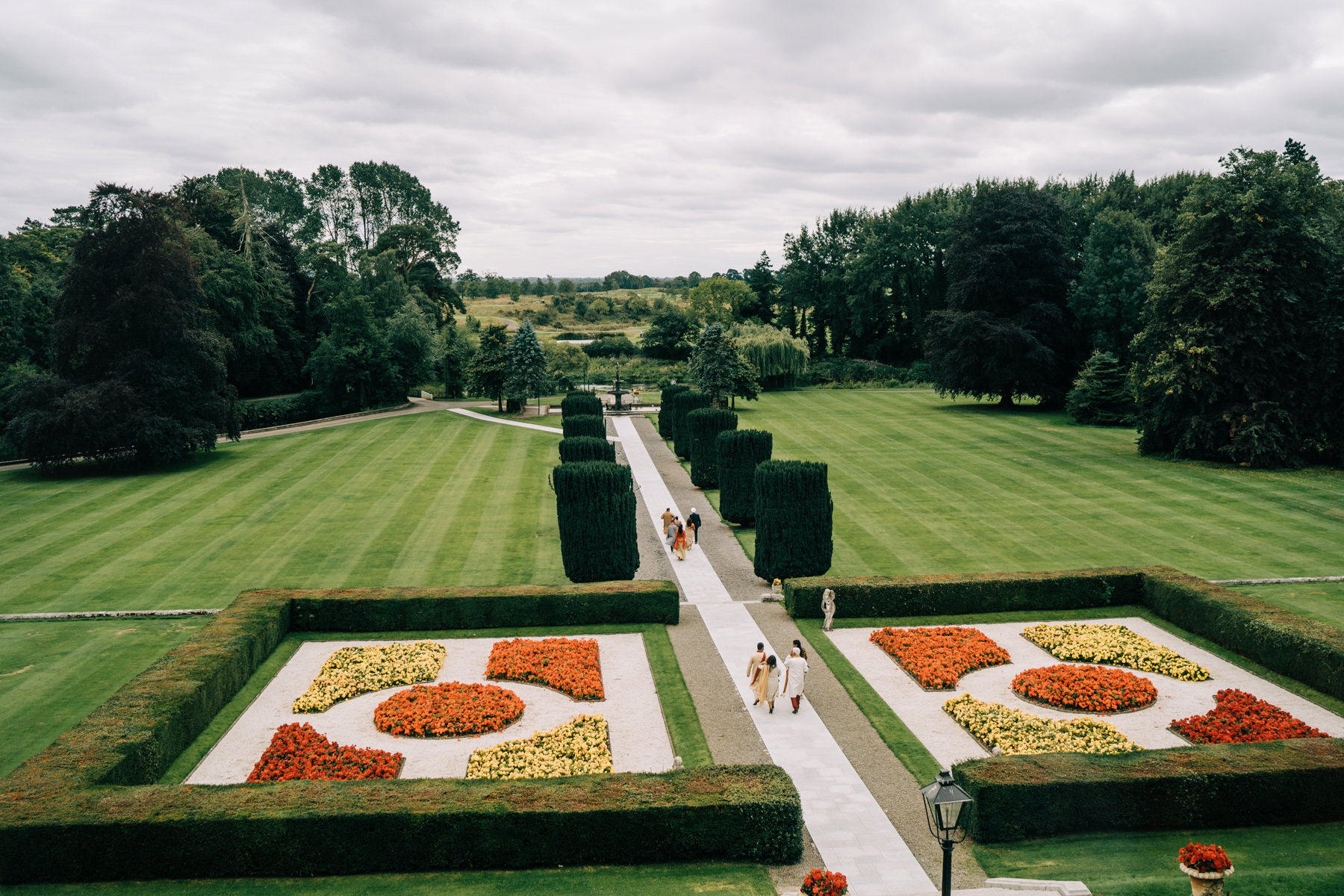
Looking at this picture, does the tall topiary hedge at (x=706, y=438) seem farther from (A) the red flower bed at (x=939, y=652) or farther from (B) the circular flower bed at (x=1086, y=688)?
(B) the circular flower bed at (x=1086, y=688)

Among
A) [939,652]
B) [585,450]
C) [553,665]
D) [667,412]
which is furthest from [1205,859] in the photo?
[667,412]

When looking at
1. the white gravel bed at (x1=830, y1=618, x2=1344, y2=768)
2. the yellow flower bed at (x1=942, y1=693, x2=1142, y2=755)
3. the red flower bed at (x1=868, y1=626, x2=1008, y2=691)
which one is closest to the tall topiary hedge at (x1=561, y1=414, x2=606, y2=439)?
the white gravel bed at (x1=830, y1=618, x2=1344, y2=768)

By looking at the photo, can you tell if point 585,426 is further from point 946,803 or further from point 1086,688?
point 946,803

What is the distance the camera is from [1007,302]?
50.0m

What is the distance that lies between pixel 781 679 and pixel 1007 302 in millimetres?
41594

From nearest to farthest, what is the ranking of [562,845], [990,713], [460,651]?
[562,845], [990,713], [460,651]

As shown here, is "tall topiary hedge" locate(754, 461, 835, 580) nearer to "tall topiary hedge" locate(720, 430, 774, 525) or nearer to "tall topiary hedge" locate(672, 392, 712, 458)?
"tall topiary hedge" locate(720, 430, 774, 525)

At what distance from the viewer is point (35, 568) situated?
23219mm

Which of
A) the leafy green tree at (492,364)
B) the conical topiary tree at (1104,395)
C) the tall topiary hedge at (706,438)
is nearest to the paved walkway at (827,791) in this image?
the tall topiary hedge at (706,438)

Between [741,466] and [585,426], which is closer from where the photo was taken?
[741,466]

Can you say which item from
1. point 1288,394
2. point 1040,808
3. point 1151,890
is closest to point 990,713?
point 1040,808

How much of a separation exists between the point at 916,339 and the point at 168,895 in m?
69.1

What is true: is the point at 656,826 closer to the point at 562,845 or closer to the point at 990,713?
the point at 562,845

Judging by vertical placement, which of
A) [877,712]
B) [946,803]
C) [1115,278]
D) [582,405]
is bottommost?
[877,712]
